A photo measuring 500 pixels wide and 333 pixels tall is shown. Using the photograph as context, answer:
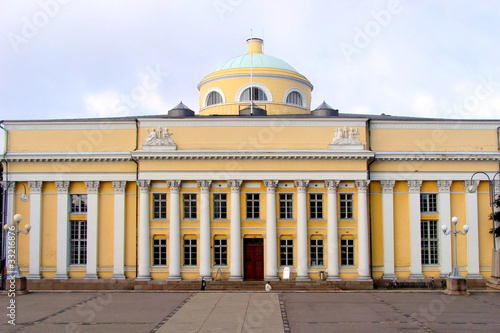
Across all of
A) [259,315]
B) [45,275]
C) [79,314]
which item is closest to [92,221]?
[45,275]

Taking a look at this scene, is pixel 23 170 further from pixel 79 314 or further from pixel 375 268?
pixel 375 268

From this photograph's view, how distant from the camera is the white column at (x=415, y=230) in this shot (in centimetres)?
3988

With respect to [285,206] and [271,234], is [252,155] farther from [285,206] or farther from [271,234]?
[271,234]

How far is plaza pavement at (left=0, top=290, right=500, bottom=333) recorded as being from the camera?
937 inches

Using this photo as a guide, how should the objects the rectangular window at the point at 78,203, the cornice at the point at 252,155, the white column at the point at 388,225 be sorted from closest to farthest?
the cornice at the point at 252,155 → the white column at the point at 388,225 → the rectangular window at the point at 78,203

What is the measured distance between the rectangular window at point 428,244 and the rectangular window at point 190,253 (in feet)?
49.3

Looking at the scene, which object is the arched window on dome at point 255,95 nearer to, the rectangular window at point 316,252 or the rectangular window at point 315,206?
the rectangular window at point 315,206

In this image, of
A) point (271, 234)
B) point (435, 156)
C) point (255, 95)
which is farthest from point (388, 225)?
point (255, 95)

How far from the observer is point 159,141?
131 feet

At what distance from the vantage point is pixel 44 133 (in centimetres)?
4112

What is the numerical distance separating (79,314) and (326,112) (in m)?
23.7

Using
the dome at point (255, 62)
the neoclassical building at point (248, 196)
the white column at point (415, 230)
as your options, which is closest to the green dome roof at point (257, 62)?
the dome at point (255, 62)

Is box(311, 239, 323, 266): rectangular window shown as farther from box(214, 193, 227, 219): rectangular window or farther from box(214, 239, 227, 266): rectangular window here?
box(214, 193, 227, 219): rectangular window

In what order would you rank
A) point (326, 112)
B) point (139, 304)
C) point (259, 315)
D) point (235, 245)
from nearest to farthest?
1. point (259, 315)
2. point (139, 304)
3. point (235, 245)
4. point (326, 112)
